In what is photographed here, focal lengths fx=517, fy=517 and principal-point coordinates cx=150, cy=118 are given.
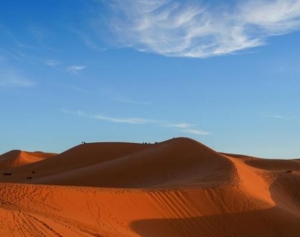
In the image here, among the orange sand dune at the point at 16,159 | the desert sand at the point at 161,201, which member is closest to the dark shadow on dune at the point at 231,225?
the desert sand at the point at 161,201

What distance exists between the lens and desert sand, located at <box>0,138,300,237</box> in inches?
A: 579

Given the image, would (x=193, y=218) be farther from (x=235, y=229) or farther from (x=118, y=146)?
(x=118, y=146)

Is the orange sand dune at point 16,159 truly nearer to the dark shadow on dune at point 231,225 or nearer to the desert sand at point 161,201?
the desert sand at point 161,201

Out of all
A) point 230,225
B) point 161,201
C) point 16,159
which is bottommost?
point 230,225

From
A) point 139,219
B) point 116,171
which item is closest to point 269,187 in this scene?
point 116,171

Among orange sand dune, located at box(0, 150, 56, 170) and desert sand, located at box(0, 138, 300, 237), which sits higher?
orange sand dune, located at box(0, 150, 56, 170)

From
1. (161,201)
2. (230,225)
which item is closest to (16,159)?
(161,201)

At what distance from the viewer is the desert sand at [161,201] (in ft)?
48.3

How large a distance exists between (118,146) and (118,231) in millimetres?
32782

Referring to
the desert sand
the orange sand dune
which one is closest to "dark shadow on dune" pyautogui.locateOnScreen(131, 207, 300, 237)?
the desert sand

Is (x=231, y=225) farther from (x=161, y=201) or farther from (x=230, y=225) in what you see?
(x=161, y=201)

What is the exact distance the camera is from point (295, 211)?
25672 millimetres

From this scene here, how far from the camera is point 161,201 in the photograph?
21250 millimetres

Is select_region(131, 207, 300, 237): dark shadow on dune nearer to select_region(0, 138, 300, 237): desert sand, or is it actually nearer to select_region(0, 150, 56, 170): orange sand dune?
select_region(0, 138, 300, 237): desert sand
